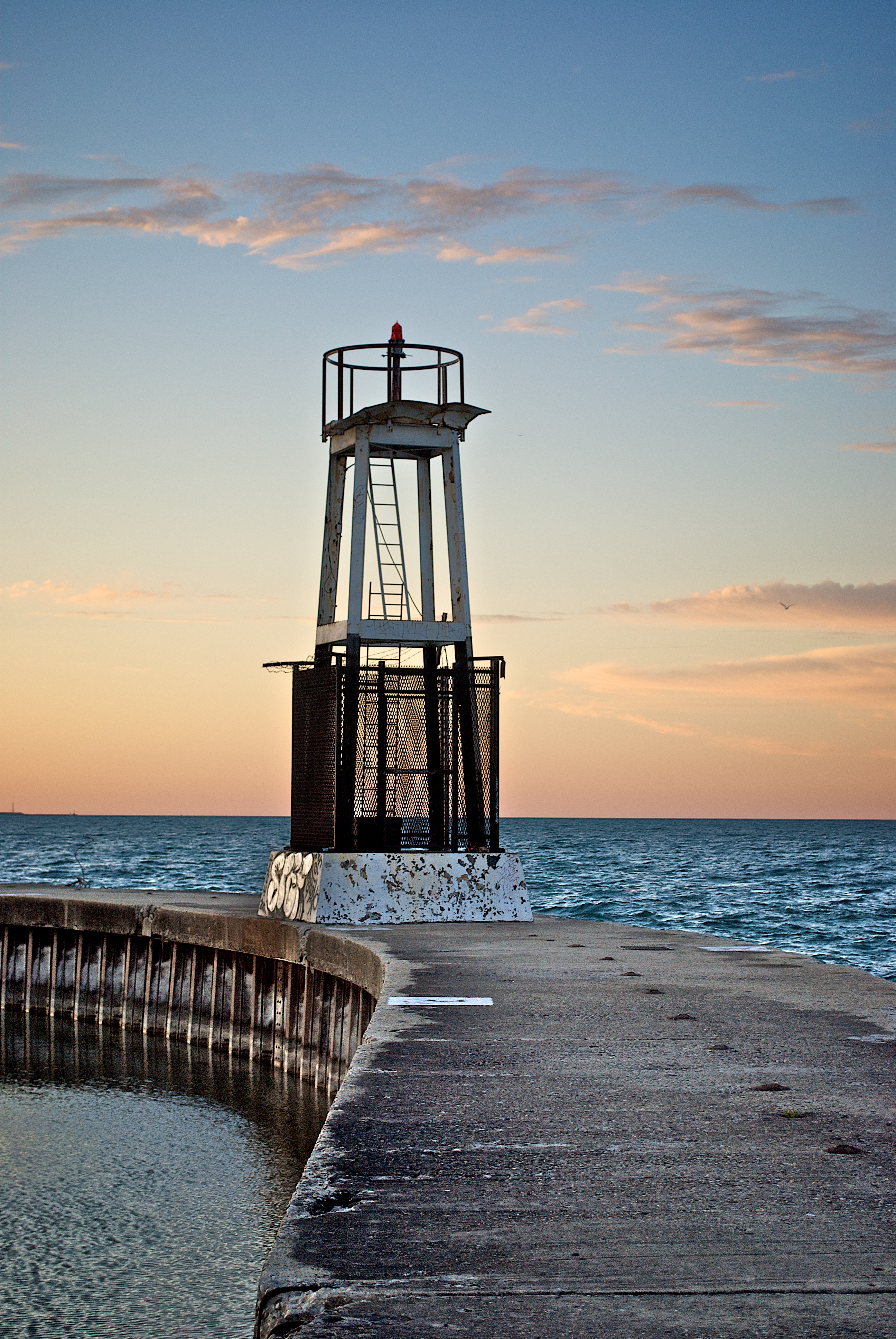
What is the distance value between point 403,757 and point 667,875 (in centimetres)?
4094

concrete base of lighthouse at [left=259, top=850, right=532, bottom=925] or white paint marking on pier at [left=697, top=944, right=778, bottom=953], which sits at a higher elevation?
concrete base of lighthouse at [left=259, top=850, right=532, bottom=925]

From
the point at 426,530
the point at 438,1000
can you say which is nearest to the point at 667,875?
the point at 426,530

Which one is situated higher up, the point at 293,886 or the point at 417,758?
the point at 417,758

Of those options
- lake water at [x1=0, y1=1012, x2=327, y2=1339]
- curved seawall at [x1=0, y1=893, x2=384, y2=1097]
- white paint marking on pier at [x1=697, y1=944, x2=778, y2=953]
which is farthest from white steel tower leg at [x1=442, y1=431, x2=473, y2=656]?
lake water at [x1=0, y1=1012, x2=327, y2=1339]

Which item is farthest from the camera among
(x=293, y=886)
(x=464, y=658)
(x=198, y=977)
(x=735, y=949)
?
(x=464, y=658)

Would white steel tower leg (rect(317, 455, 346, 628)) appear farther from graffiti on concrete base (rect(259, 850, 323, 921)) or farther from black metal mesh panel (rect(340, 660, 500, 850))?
graffiti on concrete base (rect(259, 850, 323, 921))

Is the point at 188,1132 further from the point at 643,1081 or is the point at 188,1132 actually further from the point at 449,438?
the point at 449,438

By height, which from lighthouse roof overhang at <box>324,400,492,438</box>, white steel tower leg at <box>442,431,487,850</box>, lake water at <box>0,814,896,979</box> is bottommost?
lake water at <box>0,814,896,979</box>

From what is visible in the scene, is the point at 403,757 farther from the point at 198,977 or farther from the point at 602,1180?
the point at 602,1180

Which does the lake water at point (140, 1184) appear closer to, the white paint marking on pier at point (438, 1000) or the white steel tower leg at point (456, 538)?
the white paint marking on pier at point (438, 1000)

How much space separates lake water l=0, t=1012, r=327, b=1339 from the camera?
7.08m

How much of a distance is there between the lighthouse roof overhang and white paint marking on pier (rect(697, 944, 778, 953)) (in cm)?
710

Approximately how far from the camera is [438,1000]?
872 cm

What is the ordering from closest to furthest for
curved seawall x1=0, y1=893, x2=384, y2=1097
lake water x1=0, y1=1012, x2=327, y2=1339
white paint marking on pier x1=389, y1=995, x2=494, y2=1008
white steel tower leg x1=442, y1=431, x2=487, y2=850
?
lake water x1=0, y1=1012, x2=327, y2=1339
white paint marking on pier x1=389, y1=995, x2=494, y2=1008
curved seawall x1=0, y1=893, x2=384, y2=1097
white steel tower leg x1=442, y1=431, x2=487, y2=850
